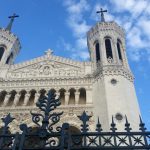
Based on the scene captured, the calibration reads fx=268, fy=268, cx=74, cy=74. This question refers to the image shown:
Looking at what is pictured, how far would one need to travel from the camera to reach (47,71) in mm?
17578

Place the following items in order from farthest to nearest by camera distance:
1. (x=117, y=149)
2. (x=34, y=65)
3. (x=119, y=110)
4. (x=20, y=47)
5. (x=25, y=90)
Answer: (x=20, y=47), (x=34, y=65), (x=25, y=90), (x=119, y=110), (x=117, y=149)

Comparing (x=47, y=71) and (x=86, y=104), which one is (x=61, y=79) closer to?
(x=47, y=71)

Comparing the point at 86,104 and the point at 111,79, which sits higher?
the point at 111,79

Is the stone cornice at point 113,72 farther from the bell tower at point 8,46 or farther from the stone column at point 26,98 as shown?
the bell tower at point 8,46

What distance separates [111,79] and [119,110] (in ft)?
8.54

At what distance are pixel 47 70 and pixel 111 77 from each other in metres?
4.49

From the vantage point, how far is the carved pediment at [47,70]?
17.2 meters

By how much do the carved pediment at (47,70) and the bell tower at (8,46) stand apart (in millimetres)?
2569

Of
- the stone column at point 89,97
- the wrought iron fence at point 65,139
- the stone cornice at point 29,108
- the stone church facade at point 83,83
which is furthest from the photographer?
the stone column at point 89,97

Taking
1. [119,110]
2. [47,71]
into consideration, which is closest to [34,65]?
[47,71]

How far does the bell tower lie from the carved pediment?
8.43 ft

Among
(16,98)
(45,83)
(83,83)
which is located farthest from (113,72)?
(16,98)

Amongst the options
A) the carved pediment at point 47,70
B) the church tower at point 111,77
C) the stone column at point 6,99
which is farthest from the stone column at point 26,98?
the church tower at point 111,77

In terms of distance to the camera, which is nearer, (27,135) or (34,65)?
(27,135)
